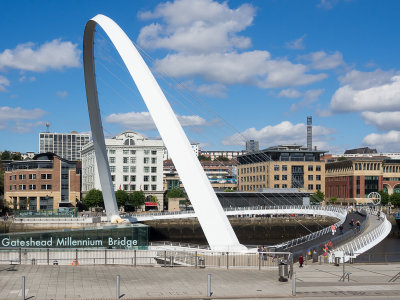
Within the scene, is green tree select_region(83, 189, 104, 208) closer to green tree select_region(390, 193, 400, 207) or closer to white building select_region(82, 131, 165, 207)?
white building select_region(82, 131, 165, 207)

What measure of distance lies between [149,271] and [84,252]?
759cm

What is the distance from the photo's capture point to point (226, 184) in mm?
154500

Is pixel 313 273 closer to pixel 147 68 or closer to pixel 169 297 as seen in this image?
pixel 169 297

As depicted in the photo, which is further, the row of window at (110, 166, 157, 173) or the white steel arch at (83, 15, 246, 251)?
the row of window at (110, 166, 157, 173)

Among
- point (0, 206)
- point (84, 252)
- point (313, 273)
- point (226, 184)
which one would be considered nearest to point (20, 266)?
point (84, 252)

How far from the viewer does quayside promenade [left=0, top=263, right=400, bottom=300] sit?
62.6ft

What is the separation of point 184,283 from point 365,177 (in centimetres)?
9850

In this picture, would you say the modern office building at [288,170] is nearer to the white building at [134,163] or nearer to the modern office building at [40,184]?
the white building at [134,163]

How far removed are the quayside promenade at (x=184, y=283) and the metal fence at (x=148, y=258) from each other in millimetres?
1182

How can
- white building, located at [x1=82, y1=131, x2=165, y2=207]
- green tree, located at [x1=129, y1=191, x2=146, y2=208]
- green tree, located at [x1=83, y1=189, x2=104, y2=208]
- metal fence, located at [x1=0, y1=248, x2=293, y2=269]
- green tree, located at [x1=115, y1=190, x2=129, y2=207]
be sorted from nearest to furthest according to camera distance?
metal fence, located at [x1=0, y1=248, x2=293, y2=269] < green tree, located at [x1=115, y1=190, x2=129, y2=207] < green tree, located at [x1=83, y1=189, x2=104, y2=208] < green tree, located at [x1=129, y1=191, x2=146, y2=208] < white building, located at [x1=82, y1=131, x2=165, y2=207]

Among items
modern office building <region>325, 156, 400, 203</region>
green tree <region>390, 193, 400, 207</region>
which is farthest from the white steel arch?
modern office building <region>325, 156, 400, 203</region>

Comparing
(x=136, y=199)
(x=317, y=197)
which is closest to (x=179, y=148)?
(x=136, y=199)

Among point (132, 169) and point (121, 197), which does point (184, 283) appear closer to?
point (121, 197)

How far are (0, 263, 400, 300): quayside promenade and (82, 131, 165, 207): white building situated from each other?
7994cm
